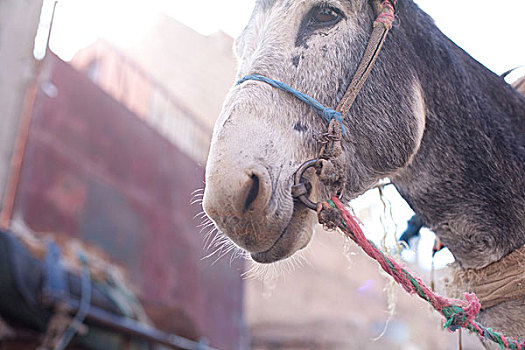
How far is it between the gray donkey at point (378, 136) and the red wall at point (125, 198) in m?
3.31

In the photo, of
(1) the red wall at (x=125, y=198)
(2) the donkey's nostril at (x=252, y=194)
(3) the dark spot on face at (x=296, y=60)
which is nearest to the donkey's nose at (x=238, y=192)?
(2) the donkey's nostril at (x=252, y=194)

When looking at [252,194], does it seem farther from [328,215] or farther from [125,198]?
[125,198]

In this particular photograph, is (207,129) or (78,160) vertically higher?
(78,160)

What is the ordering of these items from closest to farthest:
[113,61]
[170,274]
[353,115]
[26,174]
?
[353,115] → [26,174] → [170,274] → [113,61]

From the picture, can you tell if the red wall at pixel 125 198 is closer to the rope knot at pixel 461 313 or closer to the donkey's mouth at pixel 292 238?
the donkey's mouth at pixel 292 238

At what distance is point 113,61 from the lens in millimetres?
8125

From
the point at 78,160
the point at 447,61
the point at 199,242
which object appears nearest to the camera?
the point at 447,61

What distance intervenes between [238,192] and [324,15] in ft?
2.43

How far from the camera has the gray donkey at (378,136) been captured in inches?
52.7

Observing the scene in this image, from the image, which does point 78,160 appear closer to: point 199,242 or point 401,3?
point 199,242

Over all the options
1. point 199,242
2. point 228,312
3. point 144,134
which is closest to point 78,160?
point 144,134

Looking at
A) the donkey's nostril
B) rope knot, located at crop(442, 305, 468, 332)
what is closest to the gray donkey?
the donkey's nostril

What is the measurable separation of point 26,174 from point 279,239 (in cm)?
405

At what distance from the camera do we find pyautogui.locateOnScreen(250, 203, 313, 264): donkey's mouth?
1.41m
